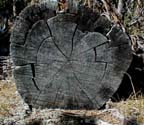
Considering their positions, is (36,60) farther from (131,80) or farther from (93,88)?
(131,80)

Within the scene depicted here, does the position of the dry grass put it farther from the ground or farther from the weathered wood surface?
the weathered wood surface

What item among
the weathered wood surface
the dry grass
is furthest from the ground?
the weathered wood surface

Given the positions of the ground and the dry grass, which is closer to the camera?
the ground

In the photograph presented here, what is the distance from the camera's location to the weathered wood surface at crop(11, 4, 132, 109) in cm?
518

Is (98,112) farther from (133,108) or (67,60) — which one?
(67,60)

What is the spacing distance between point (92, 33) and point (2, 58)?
2.89m

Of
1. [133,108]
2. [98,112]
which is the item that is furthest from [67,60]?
[133,108]

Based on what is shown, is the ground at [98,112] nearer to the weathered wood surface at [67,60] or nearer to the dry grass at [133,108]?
the dry grass at [133,108]

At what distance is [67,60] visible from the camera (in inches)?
207

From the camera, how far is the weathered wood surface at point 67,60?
5.18m

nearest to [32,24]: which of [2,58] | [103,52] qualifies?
[103,52]

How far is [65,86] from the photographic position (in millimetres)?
5348

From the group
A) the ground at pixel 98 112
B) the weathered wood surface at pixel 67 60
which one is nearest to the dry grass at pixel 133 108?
the ground at pixel 98 112

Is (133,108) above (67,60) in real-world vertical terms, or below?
below
